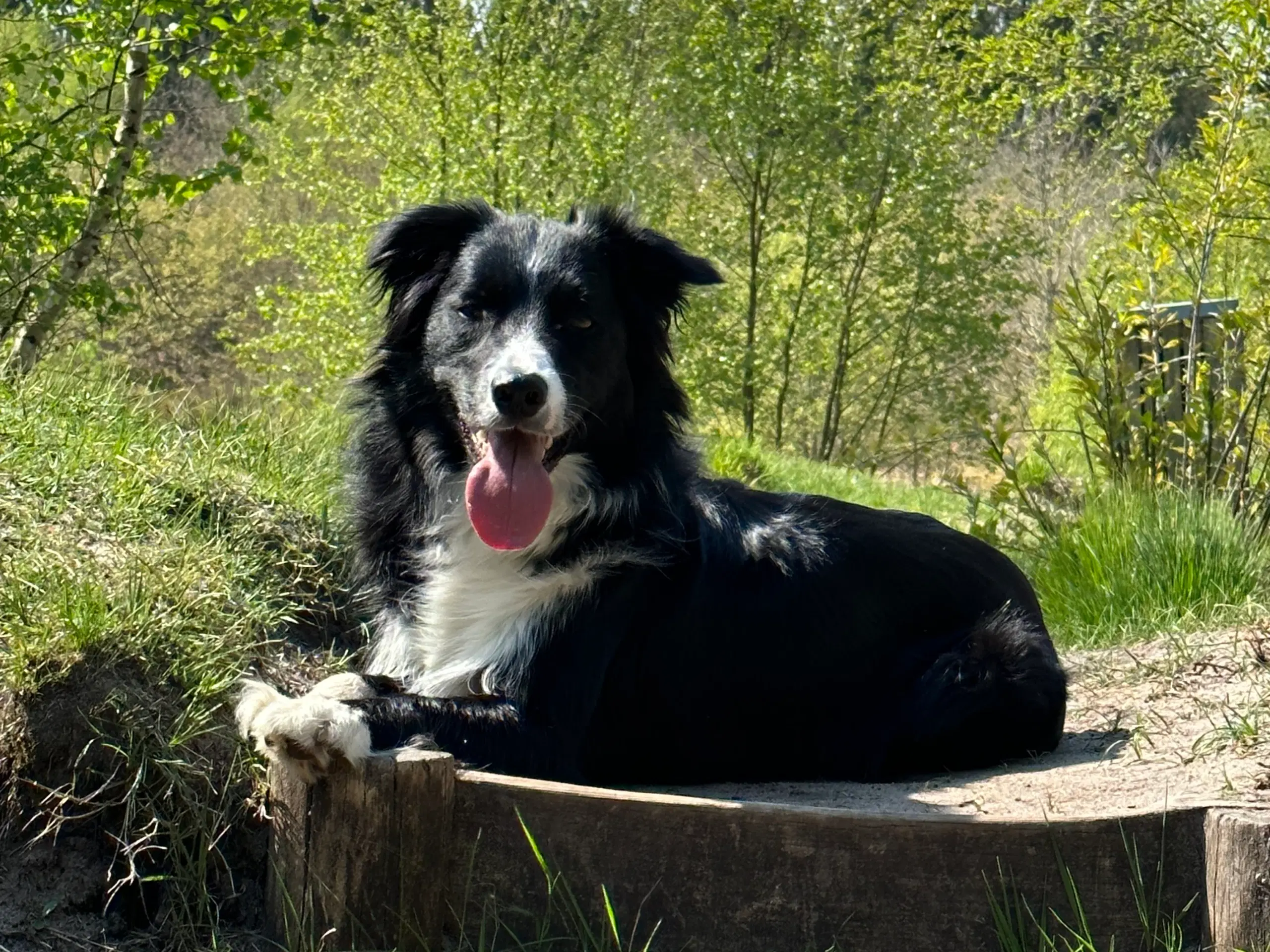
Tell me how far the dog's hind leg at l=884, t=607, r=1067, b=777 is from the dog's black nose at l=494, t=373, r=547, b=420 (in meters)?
1.36

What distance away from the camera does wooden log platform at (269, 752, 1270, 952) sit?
9.61ft

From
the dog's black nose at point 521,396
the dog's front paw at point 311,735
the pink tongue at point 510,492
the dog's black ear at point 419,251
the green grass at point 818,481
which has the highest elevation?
the dog's black ear at point 419,251

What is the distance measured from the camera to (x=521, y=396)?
11.1ft

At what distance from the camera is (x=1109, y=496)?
6.30 m

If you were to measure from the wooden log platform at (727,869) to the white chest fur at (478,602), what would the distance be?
1.82ft

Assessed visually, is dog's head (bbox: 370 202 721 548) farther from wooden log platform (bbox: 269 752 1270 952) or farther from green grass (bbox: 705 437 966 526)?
green grass (bbox: 705 437 966 526)

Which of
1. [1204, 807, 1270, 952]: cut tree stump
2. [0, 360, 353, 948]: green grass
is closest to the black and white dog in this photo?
[0, 360, 353, 948]: green grass

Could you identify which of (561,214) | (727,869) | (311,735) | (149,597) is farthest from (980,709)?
(561,214)

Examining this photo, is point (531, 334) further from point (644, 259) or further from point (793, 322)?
point (793, 322)

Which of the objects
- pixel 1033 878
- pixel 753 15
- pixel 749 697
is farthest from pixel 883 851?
pixel 753 15

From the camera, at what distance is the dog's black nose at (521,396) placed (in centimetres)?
335

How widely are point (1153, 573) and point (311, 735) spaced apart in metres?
3.83

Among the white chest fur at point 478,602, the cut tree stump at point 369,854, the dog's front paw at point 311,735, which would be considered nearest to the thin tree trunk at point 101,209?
the white chest fur at point 478,602

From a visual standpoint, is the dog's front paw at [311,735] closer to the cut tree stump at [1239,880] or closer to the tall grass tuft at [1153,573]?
the cut tree stump at [1239,880]
